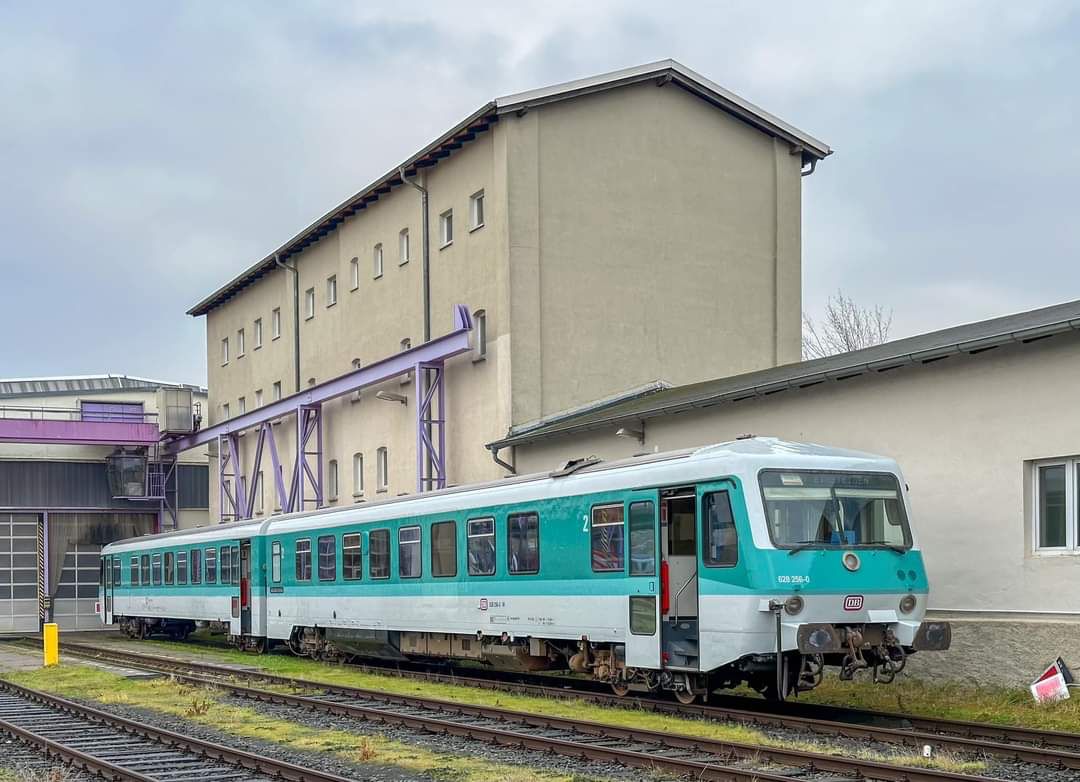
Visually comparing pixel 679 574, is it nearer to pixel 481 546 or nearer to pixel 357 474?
pixel 481 546

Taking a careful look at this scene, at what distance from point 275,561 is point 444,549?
7.92 metres

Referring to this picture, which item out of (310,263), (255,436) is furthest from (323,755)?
(255,436)

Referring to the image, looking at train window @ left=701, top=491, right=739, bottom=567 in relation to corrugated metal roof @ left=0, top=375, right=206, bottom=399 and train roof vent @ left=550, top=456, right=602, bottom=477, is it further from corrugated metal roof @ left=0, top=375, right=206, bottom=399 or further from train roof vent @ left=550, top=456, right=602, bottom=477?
corrugated metal roof @ left=0, top=375, right=206, bottom=399

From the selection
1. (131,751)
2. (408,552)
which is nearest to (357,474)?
(408,552)

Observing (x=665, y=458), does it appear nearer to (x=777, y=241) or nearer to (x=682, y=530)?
(x=682, y=530)

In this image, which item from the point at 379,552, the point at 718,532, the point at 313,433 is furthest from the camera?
the point at 313,433

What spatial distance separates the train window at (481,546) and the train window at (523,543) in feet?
1.67

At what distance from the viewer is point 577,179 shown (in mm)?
30859

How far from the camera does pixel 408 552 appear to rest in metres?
21.5

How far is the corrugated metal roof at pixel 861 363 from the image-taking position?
52.8 ft

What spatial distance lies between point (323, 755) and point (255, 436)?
108ft

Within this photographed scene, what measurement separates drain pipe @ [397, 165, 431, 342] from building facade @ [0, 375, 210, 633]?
19.2m

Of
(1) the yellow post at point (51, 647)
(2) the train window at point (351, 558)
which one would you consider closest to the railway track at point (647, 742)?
(2) the train window at point (351, 558)

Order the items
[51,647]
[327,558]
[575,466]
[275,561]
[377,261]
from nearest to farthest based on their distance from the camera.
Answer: [575,466] → [327,558] → [51,647] → [275,561] → [377,261]
